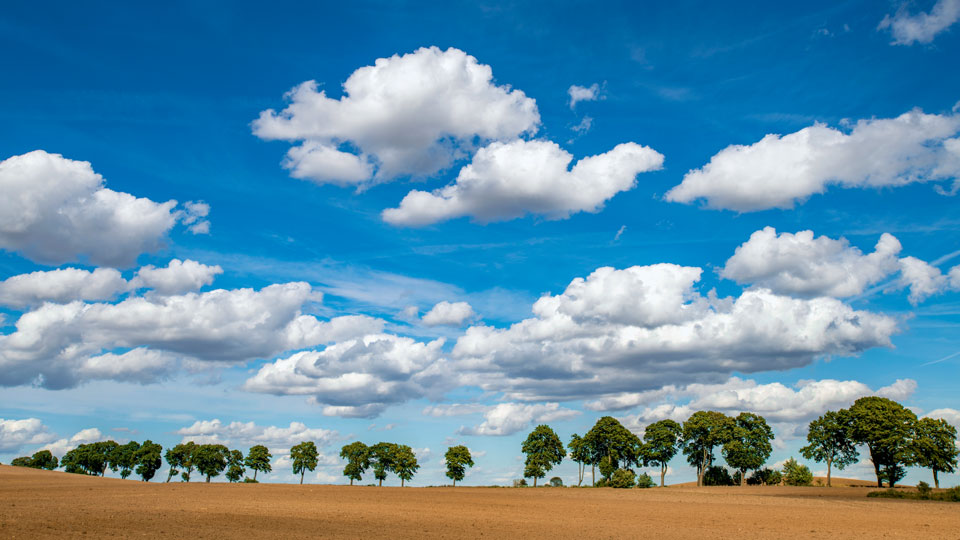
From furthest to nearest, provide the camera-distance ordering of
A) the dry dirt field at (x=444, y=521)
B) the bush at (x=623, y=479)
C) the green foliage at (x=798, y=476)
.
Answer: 1. the green foliage at (x=798, y=476)
2. the bush at (x=623, y=479)
3. the dry dirt field at (x=444, y=521)

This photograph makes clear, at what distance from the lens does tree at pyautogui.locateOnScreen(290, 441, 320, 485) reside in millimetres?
146750

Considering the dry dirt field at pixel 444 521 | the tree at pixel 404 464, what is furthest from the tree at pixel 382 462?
the dry dirt field at pixel 444 521

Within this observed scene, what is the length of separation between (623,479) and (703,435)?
19345 millimetres

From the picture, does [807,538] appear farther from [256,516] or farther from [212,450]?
[212,450]

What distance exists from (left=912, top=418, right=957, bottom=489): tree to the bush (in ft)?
154

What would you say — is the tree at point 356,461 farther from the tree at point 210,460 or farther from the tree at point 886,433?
the tree at point 886,433

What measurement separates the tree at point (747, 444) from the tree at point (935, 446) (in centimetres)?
3123

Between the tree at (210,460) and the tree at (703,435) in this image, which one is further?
the tree at (210,460)

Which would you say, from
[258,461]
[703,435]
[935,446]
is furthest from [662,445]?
[258,461]

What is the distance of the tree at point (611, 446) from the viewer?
131 meters

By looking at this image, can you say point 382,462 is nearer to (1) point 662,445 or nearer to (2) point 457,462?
(2) point 457,462

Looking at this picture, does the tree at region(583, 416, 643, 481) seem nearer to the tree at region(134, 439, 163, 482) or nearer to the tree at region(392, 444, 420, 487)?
the tree at region(392, 444, 420, 487)

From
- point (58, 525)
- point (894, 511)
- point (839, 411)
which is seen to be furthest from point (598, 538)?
point (839, 411)

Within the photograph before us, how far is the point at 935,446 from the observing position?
95.9m
